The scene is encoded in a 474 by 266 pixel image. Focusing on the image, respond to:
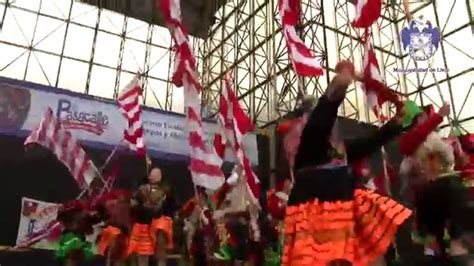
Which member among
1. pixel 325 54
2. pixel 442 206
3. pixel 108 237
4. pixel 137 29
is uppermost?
pixel 137 29

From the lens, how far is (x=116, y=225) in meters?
5.05

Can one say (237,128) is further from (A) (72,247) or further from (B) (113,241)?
(A) (72,247)

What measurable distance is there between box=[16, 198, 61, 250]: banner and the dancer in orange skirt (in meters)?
5.86

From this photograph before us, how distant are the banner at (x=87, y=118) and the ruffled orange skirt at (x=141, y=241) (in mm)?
3822

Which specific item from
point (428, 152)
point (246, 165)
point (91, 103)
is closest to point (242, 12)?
point (91, 103)

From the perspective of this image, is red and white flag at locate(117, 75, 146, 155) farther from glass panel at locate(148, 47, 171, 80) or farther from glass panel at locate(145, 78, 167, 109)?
glass panel at locate(148, 47, 171, 80)

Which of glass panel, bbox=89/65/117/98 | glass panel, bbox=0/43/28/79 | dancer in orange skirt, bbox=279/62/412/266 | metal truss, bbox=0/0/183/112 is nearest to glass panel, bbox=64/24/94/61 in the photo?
metal truss, bbox=0/0/183/112

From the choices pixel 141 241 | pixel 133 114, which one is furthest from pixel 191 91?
pixel 133 114

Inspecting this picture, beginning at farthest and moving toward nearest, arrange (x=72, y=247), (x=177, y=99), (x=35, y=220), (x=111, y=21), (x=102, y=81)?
(x=177, y=99)
(x=111, y=21)
(x=102, y=81)
(x=35, y=220)
(x=72, y=247)

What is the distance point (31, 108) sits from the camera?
7.78 m

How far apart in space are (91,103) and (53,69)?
585 cm

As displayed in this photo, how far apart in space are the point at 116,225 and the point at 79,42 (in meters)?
9.84

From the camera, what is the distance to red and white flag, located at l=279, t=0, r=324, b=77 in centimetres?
471

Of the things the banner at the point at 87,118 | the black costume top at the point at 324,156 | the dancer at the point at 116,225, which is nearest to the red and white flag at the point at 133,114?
the banner at the point at 87,118
